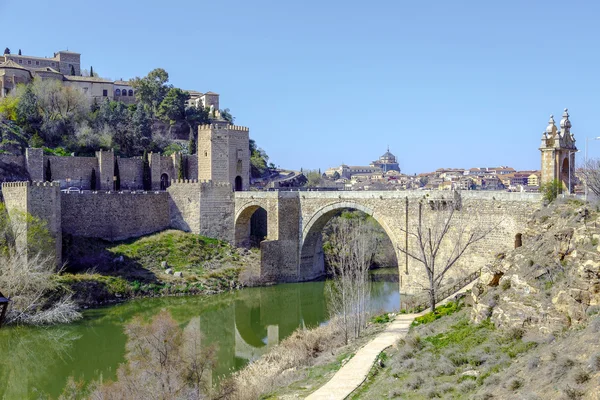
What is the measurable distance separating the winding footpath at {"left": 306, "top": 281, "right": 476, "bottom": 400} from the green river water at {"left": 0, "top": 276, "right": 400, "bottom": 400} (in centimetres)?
592

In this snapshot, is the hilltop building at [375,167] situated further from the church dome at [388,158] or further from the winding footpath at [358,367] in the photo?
the winding footpath at [358,367]

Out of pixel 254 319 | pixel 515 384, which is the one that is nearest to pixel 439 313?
pixel 515 384

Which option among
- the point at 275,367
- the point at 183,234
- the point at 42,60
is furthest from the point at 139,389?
the point at 42,60

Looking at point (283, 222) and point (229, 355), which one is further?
point (283, 222)

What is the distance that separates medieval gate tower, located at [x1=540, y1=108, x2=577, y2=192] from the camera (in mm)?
20641

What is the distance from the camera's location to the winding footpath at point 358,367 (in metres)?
13.1

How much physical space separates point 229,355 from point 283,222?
12636 millimetres

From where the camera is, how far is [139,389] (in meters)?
15.1

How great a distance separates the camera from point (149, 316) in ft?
86.8

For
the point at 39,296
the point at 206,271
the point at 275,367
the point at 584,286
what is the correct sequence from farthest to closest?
the point at 206,271 < the point at 39,296 < the point at 275,367 < the point at 584,286

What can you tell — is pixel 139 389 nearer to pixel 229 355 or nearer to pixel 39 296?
pixel 229 355

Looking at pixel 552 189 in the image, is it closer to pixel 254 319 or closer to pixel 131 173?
pixel 254 319

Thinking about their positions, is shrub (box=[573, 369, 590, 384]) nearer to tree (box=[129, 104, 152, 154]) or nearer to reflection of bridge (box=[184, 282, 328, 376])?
reflection of bridge (box=[184, 282, 328, 376])

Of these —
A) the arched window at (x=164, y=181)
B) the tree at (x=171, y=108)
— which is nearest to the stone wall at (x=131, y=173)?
the arched window at (x=164, y=181)
